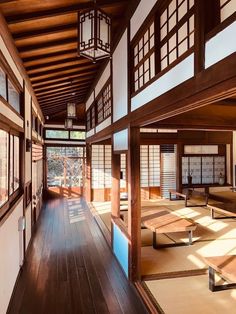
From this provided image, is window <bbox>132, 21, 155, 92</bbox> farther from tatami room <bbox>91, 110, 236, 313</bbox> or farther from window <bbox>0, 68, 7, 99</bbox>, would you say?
window <bbox>0, 68, 7, 99</bbox>

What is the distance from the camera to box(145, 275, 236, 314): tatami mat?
2803 mm

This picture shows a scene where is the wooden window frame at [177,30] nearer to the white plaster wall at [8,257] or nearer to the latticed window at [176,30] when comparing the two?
→ the latticed window at [176,30]

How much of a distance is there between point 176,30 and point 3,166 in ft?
7.97

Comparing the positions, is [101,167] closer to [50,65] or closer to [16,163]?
[50,65]

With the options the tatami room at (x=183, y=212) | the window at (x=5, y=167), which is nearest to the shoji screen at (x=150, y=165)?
the tatami room at (x=183, y=212)

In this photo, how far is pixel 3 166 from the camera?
10.1ft

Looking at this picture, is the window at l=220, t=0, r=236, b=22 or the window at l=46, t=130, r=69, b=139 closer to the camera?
the window at l=220, t=0, r=236, b=22

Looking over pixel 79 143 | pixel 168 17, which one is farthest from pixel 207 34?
pixel 79 143

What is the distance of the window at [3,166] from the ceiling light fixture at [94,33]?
54.7 inches

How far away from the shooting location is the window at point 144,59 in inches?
115

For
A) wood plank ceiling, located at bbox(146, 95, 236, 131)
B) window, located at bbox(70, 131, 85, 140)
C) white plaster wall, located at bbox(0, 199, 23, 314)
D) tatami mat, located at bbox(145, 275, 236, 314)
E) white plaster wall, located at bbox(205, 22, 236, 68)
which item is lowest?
tatami mat, located at bbox(145, 275, 236, 314)

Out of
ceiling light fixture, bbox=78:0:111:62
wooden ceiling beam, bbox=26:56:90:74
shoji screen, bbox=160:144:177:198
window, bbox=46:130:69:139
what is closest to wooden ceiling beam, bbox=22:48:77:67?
wooden ceiling beam, bbox=26:56:90:74

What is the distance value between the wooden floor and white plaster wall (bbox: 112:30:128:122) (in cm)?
245

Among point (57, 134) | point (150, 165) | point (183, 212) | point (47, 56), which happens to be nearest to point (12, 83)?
point (47, 56)
